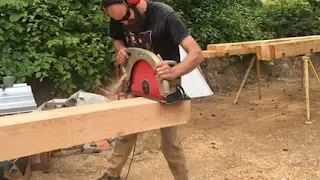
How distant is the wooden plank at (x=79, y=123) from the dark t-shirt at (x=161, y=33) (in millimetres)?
581

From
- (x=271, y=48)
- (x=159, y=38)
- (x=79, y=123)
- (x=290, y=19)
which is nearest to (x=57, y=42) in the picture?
(x=271, y=48)

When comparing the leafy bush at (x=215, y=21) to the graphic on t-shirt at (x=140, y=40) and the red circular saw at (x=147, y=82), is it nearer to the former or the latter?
the graphic on t-shirt at (x=140, y=40)

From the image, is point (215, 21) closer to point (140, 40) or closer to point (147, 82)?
point (140, 40)

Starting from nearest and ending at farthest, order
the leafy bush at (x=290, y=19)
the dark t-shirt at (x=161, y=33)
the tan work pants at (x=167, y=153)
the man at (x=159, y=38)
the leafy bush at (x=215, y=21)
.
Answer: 1. the man at (x=159, y=38)
2. the dark t-shirt at (x=161, y=33)
3. the tan work pants at (x=167, y=153)
4. the leafy bush at (x=215, y=21)
5. the leafy bush at (x=290, y=19)

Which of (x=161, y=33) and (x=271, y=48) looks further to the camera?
(x=271, y=48)

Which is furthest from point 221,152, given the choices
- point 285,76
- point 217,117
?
point 285,76

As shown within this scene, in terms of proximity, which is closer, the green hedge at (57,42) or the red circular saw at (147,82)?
the red circular saw at (147,82)

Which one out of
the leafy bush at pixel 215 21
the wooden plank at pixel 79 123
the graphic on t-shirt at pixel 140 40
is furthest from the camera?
the leafy bush at pixel 215 21

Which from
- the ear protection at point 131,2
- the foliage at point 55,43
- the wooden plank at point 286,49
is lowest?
the wooden plank at point 286,49

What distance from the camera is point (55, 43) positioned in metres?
5.42

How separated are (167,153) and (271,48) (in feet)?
8.75

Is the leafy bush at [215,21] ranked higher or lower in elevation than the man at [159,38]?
lower

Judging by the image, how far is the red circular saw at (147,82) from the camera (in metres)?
2.25

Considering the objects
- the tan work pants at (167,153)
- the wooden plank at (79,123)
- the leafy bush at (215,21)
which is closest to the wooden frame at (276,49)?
the leafy bush at (215,21)
